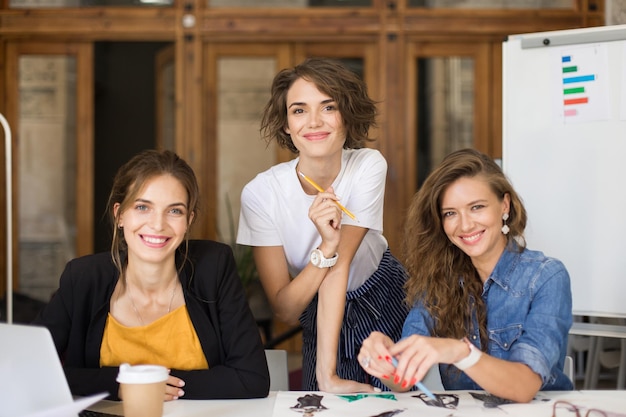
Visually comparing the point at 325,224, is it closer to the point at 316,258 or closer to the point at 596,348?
the point at 316,258

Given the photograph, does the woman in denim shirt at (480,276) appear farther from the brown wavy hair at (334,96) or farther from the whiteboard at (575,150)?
the whiteboard at (575,150)

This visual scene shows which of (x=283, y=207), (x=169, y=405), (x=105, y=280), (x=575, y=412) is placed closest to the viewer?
(x=575, y=412)

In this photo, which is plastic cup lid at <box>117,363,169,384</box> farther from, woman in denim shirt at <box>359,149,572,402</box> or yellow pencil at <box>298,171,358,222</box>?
yellow pencil at <box>298,171,358,222</box>

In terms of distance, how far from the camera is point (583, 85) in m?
3.02

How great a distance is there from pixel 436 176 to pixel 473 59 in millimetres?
3372

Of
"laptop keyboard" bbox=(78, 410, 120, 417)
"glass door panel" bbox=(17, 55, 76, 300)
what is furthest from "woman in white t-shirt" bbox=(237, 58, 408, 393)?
"glass door panel" bbox=(17, 55, 76, 300)

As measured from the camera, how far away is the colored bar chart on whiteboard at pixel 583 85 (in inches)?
118

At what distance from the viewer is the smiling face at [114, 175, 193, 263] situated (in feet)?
5.91

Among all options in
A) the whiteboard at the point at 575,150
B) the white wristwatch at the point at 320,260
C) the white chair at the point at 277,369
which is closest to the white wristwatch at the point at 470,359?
the white wristwatch at the point at 320,260

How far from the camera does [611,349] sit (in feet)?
13.2

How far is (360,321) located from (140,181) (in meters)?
0.82

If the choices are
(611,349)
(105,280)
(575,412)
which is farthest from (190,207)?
(611,349)

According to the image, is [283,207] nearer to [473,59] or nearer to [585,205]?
[585,205]

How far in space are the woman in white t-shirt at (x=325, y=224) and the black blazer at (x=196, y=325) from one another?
25 centimetres
